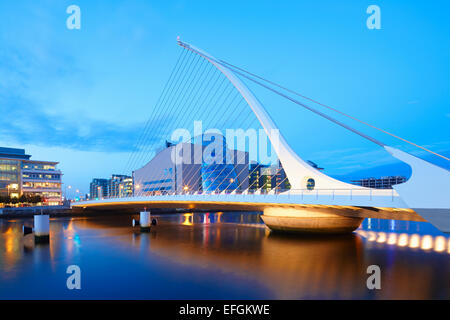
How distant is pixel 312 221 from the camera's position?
22.3m

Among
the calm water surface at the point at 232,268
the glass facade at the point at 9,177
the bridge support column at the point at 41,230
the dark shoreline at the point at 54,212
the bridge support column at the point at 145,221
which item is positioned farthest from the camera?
the glass facade at the point at 9,177

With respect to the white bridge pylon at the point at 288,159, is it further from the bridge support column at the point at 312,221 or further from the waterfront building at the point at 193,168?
the waterfront building at the point at 193,168

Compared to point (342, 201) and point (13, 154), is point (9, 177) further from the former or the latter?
point (342, 201)

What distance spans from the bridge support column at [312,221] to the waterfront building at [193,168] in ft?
141

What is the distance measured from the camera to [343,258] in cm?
1639

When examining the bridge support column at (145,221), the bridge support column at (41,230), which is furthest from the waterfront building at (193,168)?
the bridge support column at (41,230)

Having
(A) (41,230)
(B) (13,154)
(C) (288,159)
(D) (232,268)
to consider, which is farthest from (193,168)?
(D) (232,268)

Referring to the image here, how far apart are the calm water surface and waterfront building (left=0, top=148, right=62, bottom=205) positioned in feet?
178

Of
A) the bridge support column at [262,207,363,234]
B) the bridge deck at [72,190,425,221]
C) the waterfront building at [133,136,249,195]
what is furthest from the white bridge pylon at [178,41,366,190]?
the waterfront building at [133,136,249,195]

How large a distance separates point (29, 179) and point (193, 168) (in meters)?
36.9

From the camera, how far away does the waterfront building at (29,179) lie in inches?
2731
